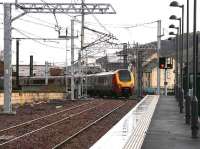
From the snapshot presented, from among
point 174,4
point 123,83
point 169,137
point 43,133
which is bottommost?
point 43,133

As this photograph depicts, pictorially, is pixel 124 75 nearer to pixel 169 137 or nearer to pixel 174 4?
pixel 174 4

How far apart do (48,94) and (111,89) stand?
7.05 metres

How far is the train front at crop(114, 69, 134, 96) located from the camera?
196 ft

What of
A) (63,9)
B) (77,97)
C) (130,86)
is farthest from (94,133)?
(77,97)

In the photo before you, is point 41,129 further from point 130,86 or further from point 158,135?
point 130,86

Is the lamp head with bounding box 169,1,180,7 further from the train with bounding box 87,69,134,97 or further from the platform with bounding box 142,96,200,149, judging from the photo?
the train with bounding box 87,69,134,97

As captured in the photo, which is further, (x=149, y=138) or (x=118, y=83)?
(x=118, y=83)

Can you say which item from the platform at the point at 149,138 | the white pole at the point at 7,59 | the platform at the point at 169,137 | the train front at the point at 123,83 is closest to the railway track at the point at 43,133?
the platform at the point at 149,138

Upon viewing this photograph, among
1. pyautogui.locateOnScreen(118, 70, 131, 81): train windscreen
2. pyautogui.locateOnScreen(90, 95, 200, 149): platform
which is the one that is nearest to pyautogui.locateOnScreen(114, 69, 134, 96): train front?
pyautogui.locateOnScreen(118, 70, 131, 81): train windscreen

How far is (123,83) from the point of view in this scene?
59.7m

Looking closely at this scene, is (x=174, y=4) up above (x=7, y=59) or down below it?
above

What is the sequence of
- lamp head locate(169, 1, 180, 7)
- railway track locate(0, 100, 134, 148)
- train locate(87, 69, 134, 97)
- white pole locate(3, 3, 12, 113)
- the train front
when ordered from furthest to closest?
train locate(87, 69, 134, 97), the train front, white pole locate(3, 3, 12, 113), lamp head locate(169, 1, 180, 7), railway track locate(0, 100, 134, 148)

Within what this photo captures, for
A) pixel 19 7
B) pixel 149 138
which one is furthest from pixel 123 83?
pixel 149 138

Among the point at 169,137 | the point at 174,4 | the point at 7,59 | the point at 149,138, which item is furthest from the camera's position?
the point at 7,59
